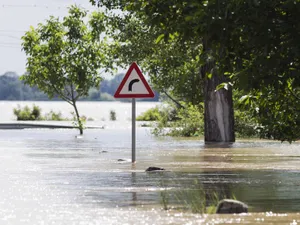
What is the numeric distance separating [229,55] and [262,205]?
117 inches

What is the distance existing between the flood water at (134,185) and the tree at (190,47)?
1.73m

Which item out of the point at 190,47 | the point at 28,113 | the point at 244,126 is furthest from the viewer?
the point at 28,113

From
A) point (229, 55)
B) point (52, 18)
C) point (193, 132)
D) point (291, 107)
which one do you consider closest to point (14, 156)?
point (291, 107)

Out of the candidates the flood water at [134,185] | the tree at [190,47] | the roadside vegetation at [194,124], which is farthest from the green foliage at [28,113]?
the flood water at [134,185]

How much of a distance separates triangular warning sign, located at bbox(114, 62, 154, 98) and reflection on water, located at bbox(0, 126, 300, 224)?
140 cm

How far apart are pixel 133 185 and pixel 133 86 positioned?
19.4 ft

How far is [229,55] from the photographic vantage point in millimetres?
14375

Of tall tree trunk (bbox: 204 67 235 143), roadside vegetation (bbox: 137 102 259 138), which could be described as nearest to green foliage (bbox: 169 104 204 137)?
roadside vegetation (bbox: 137 102 259 138)

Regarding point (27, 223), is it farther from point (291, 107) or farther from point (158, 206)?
point (291, 107)

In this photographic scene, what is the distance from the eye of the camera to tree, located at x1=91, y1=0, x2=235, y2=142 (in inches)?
536

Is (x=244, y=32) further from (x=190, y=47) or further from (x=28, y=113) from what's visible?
(x=28, y=113)

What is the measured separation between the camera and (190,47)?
109ft

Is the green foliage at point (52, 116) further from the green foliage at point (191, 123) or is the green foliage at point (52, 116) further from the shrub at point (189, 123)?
the green foliage at point (191, 123)

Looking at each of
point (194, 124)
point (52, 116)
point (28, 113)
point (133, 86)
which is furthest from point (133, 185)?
point (52, 116)
